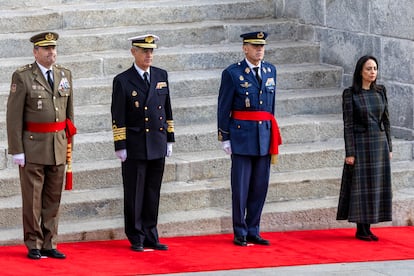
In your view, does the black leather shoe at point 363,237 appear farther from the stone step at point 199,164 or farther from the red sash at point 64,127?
the red sash at point 64,127

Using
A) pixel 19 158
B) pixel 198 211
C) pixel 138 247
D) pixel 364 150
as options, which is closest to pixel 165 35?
pixel 198 211

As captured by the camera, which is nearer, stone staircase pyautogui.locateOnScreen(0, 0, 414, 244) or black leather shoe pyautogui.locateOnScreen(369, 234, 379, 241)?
black leather shoe pyautogui.locateOnScreen(369, 234, 379, 241)

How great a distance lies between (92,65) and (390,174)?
11.5ft

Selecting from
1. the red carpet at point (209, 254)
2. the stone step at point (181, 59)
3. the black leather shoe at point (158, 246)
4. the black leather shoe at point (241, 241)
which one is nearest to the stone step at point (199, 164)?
the red carpet at point (209, 254)

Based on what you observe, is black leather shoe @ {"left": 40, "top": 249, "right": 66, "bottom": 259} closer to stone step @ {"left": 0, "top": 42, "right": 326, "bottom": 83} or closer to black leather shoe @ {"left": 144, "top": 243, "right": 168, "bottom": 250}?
black leather shoe @ {"left": 144, "top": 243, "right": 168, "bottom": 250}

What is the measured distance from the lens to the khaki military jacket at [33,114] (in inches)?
404

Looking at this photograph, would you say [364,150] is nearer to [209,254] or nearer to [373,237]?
[373,237]

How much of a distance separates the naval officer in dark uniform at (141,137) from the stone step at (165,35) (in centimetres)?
281

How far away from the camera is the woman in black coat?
11.3m

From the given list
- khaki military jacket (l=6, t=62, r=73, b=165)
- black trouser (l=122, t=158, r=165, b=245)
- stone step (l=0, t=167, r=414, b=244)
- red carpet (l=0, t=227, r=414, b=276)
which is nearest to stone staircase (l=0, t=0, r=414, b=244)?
stone step (l=0, t=167, r=414, b=244)

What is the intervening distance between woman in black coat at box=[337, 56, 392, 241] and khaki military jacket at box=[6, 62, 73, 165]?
8.58ft

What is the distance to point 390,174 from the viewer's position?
37.8 ft

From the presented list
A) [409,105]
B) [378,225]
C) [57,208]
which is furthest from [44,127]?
[409,105]

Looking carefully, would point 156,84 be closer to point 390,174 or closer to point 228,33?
point 390,174
